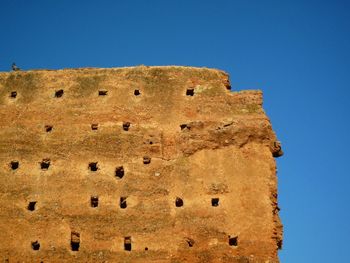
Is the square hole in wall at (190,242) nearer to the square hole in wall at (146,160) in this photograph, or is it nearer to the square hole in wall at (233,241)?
the square hole in wall at (233,241)

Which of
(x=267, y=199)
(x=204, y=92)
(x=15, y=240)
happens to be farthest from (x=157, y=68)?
(x=15, y=240)

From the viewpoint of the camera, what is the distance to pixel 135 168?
21.6 m

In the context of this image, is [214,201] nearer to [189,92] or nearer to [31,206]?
[189,92]

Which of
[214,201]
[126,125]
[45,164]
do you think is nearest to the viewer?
[214,201]

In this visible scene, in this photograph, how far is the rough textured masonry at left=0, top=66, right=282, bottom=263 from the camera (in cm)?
2047

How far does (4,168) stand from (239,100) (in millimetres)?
8695

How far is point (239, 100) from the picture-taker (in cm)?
2256

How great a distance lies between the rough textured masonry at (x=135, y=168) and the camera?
2047 centimetres

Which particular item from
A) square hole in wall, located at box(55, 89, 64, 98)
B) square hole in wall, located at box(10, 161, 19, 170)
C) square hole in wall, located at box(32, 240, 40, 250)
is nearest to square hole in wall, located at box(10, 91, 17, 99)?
square hole in wall, located at box(55, 89, 64, 98)

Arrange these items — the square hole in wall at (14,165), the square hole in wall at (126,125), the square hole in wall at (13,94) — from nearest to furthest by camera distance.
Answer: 1. the square hole in wall at (14,165)
2. the square hole in wall at (126,125)
3. the square hole in wall at (13,94)

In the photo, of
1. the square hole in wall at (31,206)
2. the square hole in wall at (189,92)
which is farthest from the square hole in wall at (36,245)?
the square hole in wall at (189,92)

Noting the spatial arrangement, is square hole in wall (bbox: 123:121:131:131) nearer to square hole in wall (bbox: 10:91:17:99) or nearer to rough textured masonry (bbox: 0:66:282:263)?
rough textured masonry (bbox: 0:66:282:263)

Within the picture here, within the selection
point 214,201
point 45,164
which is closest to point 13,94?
point 45,164

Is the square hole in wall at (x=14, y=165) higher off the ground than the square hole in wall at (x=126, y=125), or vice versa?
the square hole in wall at (x=126, y=125)
